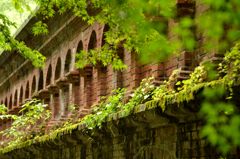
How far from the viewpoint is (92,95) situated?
14.5 metres

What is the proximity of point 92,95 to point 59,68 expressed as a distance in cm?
400

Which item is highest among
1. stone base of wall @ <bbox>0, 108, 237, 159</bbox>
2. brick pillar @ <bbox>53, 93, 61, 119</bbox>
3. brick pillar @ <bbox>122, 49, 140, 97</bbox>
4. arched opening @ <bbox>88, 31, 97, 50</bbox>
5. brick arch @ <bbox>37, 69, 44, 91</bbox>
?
brick arch @ <bbox>37, 69, 44, 91</bbox>

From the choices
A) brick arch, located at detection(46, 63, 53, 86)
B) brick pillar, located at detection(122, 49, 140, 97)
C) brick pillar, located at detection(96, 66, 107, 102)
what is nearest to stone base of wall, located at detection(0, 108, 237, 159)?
brick pillar, located at detection(122, 49, 140, 97)

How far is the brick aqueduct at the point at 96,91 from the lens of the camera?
26.5 ft

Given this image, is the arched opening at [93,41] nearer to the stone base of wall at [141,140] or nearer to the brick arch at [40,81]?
the stone base of wall at [141,140]

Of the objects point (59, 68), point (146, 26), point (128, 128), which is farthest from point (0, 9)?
point (146, 26)

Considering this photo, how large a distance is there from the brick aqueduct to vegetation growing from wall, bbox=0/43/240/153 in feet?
0.70

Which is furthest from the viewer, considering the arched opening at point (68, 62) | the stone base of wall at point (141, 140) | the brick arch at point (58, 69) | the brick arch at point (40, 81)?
the brick arch at point (40, 81)

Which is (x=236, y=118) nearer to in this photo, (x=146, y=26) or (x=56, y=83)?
(x=146, y=26)

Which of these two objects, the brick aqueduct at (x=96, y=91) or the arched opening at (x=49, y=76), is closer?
the brick aqueduct at (x=96, y=91)

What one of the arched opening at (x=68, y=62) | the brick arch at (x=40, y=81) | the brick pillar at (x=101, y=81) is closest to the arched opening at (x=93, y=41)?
the brick pillar at (x=101, y=81)

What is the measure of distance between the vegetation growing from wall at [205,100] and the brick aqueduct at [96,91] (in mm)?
213

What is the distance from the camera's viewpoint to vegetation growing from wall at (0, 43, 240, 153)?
232 centimetres

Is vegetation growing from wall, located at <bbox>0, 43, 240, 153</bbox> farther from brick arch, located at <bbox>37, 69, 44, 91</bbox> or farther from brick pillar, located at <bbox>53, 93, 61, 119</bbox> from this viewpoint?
brick arch, located at <bbox>37, 69, 44, 91</bbox>
